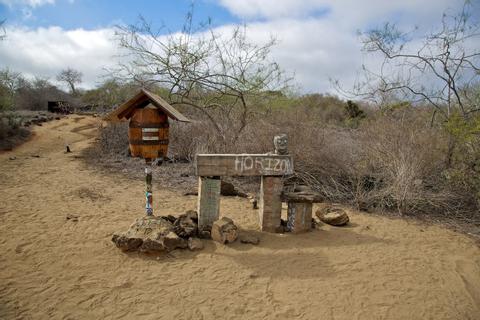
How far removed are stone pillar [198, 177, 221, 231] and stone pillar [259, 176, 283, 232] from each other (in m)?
0.67

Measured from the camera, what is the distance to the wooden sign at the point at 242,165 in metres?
4.08

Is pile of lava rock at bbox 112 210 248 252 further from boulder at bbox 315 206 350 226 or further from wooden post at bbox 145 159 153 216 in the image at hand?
boulder at bbox 315 206 350 226

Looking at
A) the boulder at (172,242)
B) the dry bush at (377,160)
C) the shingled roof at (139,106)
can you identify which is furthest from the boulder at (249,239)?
the dry bush at (377,160)

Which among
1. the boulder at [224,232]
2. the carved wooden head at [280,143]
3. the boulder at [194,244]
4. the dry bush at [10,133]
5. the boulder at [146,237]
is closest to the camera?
the boulder at [146,237]

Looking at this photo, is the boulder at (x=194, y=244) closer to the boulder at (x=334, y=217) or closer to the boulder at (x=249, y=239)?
the boulder at (x=249, y=239)

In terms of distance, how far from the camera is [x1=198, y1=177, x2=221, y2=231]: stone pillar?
4180mm

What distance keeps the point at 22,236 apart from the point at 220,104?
653 cm

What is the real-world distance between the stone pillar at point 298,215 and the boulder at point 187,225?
1383 mm

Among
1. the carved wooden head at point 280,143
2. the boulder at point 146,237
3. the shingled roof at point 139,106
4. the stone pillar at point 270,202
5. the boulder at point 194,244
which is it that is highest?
the shingled roof at point 139,106

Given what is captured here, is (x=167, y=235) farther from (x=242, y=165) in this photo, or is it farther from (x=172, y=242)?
(x=242, y=165)

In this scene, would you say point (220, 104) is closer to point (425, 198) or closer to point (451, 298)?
point (425, 198)

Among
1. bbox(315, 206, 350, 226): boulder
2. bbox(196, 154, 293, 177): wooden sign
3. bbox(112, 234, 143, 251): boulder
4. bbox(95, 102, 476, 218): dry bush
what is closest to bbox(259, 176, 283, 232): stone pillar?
bbox(196, 154, 293, 177): wooden sign

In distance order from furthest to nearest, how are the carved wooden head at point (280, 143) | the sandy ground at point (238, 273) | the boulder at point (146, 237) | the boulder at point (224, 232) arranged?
the carved wooden head at point (280, 143)
the boulder at point (224, 232)
the boulder at point (146, 237)
the sandy ground at point (238, 273)

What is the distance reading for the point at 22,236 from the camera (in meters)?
4.12
